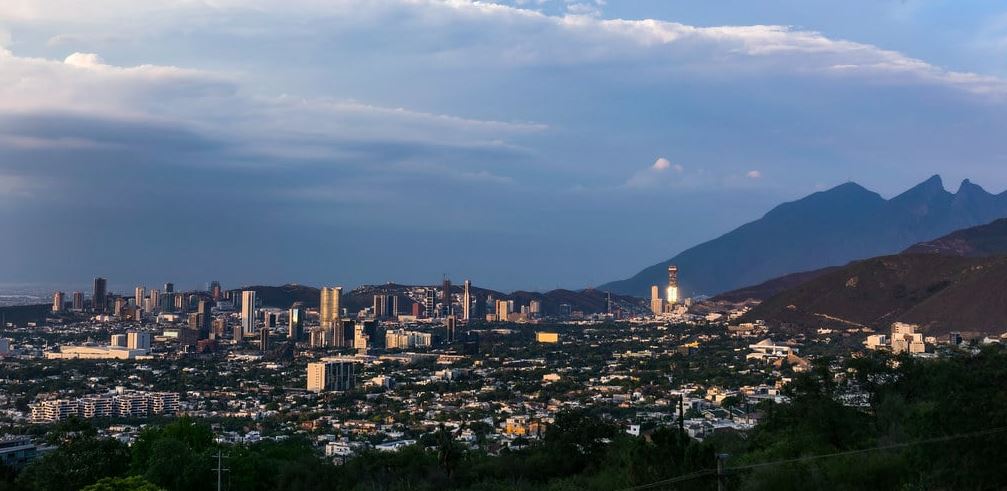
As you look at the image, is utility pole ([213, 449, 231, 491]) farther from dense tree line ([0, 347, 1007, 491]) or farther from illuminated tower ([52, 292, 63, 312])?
illuminated tower ([52, 292, 63, 312])

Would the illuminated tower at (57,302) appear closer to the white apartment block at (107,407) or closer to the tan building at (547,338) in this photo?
the tan building at (547,338)

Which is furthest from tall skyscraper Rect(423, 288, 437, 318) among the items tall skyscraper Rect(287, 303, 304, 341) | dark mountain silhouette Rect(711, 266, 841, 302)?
tall skyscraper Rect(287, 303, 304, 341)

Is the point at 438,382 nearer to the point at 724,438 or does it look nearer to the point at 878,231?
the point at 724,438

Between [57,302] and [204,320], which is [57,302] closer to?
[57,302]

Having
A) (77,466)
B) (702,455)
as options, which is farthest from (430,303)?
(702,455)

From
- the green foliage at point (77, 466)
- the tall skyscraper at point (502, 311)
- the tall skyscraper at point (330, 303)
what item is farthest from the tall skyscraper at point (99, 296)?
the green foliage at point (77, 466)
